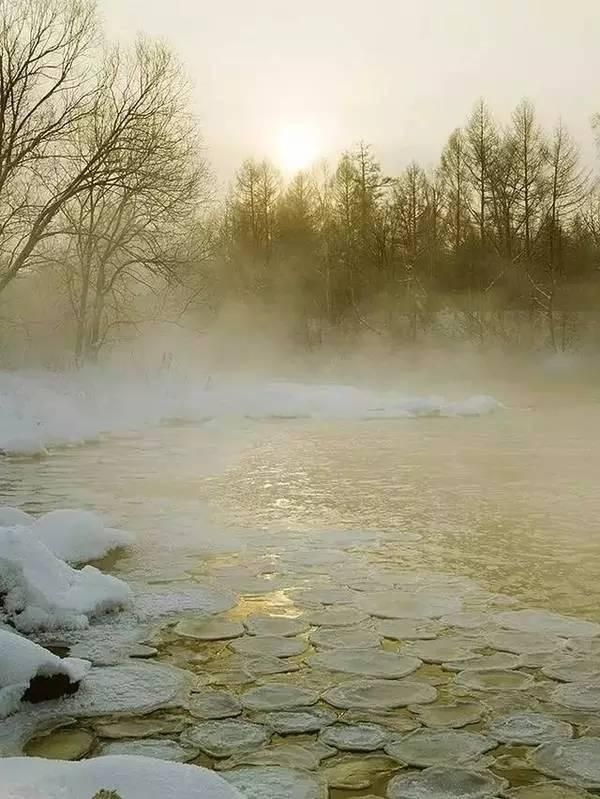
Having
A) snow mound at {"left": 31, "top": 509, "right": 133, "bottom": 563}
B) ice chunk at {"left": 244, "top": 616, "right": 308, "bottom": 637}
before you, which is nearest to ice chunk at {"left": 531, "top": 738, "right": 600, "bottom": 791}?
ice chunk at {"left": 244, "top": 616, "right": 308, "bottom": 637}

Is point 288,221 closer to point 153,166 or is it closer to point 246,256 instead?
point 246,256

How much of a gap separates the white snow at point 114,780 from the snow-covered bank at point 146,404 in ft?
30.0

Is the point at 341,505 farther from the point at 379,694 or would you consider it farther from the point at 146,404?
the point at 146,404

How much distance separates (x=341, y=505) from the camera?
6457 millimetres


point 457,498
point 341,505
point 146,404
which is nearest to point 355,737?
point 341,505

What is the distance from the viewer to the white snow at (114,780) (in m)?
2.00

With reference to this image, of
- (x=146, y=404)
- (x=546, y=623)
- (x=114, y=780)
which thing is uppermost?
(x=146, y=404)

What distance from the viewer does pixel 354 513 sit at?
6129mm

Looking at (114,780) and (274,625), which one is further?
(274,625)

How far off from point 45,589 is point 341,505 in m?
3.17

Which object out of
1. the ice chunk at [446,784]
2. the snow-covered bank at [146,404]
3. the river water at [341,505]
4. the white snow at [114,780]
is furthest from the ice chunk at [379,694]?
the snow-covered bank at [146,404]

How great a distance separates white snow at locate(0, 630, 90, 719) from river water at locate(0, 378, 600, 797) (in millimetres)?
546

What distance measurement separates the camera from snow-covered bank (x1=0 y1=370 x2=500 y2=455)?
11.9 m

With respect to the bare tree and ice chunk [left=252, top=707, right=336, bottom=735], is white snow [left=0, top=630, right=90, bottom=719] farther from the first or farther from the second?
the bare tree
